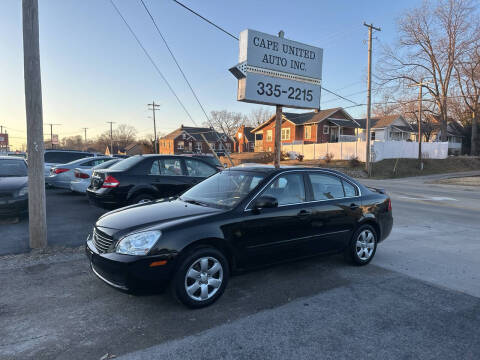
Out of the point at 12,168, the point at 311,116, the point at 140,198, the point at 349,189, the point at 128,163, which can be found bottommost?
the point at 140,198

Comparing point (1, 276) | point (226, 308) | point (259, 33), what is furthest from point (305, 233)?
point (259, 33)

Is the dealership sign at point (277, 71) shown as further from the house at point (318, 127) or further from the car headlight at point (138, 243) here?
the house at point (318, 127)

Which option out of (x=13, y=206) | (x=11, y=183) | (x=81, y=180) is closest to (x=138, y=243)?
(x=13, y=206)

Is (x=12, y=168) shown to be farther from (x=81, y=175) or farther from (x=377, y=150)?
(x=377, y=150)

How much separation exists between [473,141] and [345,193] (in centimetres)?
5163

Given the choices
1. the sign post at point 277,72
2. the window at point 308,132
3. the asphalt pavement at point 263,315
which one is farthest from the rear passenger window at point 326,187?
the window at point 308,132

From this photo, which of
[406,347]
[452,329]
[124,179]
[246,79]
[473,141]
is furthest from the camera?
[473,141]

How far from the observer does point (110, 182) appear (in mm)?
7262

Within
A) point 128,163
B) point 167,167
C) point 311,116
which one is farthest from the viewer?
point 311,116

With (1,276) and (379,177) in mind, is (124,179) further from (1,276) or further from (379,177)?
(379,177)

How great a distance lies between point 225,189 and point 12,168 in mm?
6886

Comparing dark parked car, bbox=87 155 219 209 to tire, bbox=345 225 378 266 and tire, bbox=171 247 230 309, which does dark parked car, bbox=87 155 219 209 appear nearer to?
tire, bbox=171 247 230 309

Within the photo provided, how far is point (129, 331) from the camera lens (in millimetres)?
3102

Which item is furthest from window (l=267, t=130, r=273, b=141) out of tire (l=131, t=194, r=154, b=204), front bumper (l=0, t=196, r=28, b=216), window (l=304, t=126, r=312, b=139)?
front bumper (l=0, t=196, r=28, b=216)
